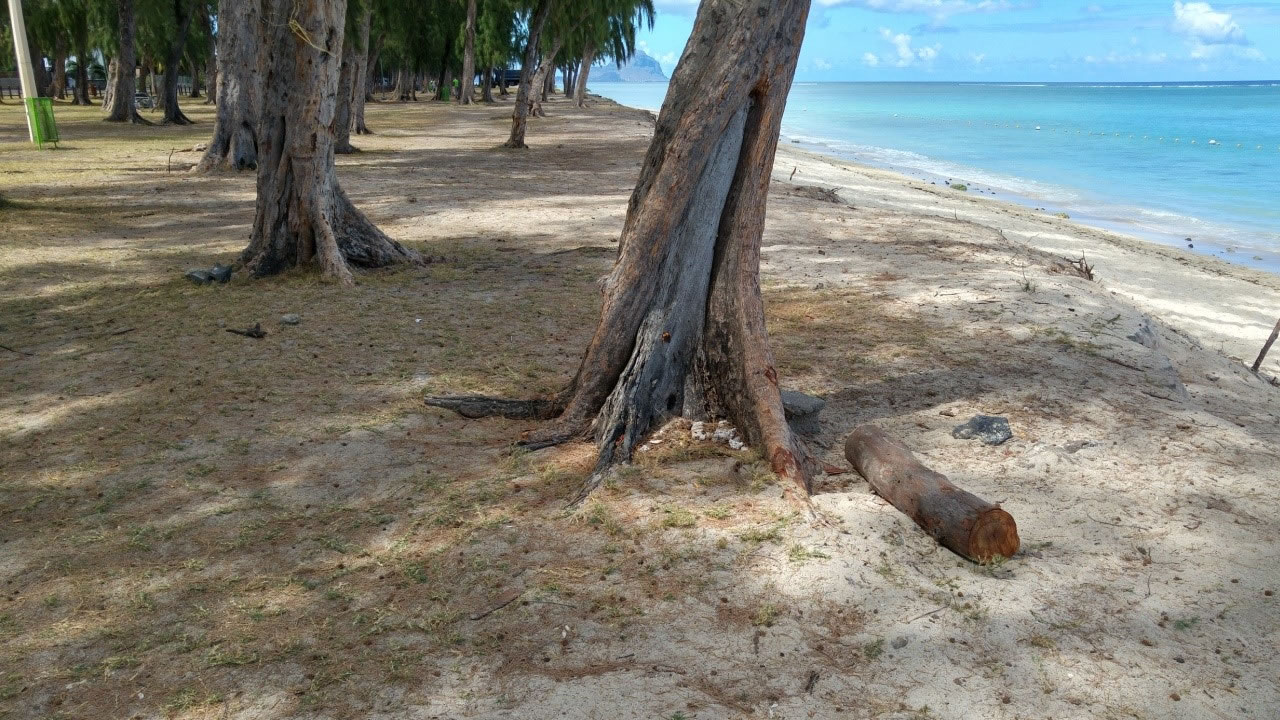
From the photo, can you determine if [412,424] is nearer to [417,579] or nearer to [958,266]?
[417,579]

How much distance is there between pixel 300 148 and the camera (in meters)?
8.53

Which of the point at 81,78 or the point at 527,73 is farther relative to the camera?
the point at 81,78

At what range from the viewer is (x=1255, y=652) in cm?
347

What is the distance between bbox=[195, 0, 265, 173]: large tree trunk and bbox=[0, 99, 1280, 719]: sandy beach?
9.03 metres

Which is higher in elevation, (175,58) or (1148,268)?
(175,58)

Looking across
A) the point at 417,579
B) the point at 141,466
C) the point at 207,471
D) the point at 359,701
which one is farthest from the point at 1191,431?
the point at 141,466

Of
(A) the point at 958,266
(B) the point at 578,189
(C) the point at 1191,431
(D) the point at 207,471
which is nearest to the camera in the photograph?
(D) the point at 207,471

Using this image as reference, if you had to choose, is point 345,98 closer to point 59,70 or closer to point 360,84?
point 360,84

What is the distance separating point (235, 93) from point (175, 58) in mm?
12915

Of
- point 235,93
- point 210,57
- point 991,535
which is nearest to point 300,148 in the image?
point 991,535

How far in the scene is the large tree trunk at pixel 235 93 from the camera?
55.0ft

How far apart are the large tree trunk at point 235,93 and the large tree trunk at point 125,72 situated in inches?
408

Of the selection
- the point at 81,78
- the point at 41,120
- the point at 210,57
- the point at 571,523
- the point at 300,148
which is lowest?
the point at 571,523

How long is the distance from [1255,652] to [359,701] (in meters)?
3.12
